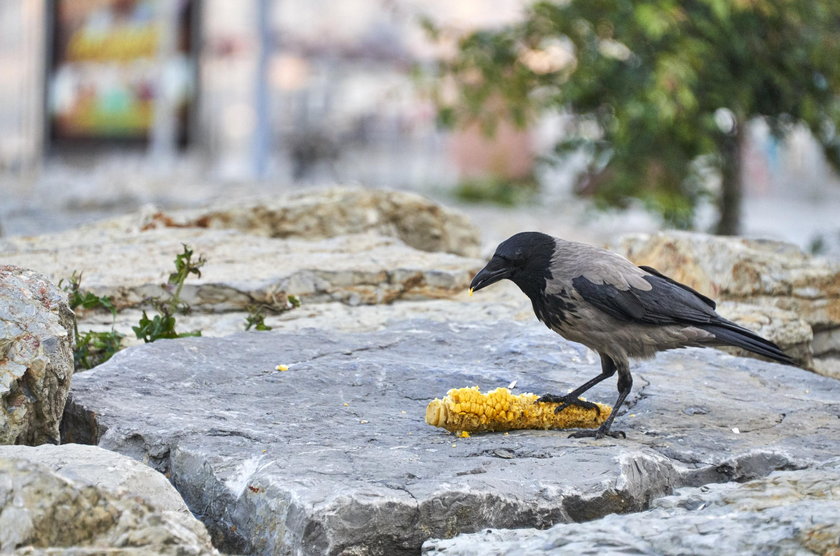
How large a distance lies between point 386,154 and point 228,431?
12.8m

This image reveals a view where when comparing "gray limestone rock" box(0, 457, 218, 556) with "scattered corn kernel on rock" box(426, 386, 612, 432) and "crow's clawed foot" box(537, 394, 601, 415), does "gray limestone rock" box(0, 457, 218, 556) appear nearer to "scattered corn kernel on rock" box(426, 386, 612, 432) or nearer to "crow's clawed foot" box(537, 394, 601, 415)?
"scattered corn kernel on rock" box(426, 386, 612, 432)

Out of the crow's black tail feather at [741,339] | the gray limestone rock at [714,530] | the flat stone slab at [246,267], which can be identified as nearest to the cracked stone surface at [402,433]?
the gray limestone rock at [714,530]

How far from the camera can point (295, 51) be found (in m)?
15.8

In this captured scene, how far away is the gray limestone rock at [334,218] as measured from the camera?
6.07 meters

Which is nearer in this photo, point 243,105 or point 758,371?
point 758,371

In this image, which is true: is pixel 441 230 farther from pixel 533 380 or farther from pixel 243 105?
pixel 243 105

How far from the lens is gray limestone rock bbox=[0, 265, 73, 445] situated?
121 inches

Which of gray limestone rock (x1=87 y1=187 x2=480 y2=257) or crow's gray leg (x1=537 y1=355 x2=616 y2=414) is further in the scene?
gray limestone rock (x1=87 y1=187 x2=480 y2=257)

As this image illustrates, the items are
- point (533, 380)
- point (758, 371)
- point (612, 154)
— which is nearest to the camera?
point (533, 380)

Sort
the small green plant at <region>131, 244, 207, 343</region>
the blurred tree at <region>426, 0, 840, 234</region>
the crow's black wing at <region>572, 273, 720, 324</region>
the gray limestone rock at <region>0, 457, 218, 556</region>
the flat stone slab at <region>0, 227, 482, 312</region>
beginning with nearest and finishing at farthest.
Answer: the gray limestone rock at <region>0, 457, 218, 556</region>
the crow's black wing at <region>572, 273, 720, 324</region>
the small green plant at <region>131, 244, 207, 343</region>
the flat stone slab at <region>0, 227, 482, 312</region>
the blurred tree at <region>426, 0, 840, 234</region>

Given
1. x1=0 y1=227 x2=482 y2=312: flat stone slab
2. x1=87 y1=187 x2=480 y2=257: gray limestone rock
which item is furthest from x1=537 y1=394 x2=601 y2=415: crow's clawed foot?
x1=87 y1=187 x2=480 y2=257: gray limestone rock

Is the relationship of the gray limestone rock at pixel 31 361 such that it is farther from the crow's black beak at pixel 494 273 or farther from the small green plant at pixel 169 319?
the crow's black beak at pixel 494 273

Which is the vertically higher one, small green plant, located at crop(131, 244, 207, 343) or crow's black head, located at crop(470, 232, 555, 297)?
crow's black head, located at crop(470, 232, 555, 297)

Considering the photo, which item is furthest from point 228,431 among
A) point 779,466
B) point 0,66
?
point 0,66
